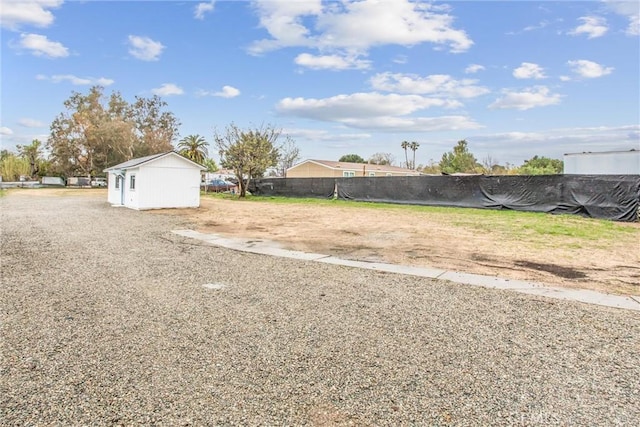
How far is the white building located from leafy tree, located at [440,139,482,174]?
28441mm

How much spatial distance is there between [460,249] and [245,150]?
21.0 meters

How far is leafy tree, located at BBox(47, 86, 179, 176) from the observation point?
46750 mm

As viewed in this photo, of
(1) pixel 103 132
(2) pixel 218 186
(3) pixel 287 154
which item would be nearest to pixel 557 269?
(3) pixel 287 154

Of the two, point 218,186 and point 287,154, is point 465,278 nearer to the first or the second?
point 287,154

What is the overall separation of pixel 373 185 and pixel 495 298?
57.7 feet

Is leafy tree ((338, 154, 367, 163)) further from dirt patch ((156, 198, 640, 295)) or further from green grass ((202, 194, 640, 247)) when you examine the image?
dirt patch ((156, 198, 640, 295))

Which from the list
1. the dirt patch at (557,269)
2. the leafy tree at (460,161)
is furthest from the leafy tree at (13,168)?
the dirt patch at (557,269)

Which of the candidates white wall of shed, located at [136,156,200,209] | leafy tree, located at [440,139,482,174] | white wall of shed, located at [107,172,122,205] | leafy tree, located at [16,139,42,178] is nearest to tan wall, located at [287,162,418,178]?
leafy tree, located at [440,139,482,174]

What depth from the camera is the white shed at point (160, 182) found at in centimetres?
1833

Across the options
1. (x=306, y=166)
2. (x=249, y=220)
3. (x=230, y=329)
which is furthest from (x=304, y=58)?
(x=230, y=329)

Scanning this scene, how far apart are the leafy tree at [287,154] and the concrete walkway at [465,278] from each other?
23.4 m

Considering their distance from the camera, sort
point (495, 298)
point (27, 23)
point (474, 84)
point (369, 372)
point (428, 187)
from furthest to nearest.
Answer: point (474, 84)
point (428, 187)
point (27, 23)
point (495, 298)
point (369, 372)

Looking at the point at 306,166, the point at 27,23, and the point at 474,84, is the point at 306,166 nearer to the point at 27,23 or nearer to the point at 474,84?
the point at 474,84

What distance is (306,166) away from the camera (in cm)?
3956
